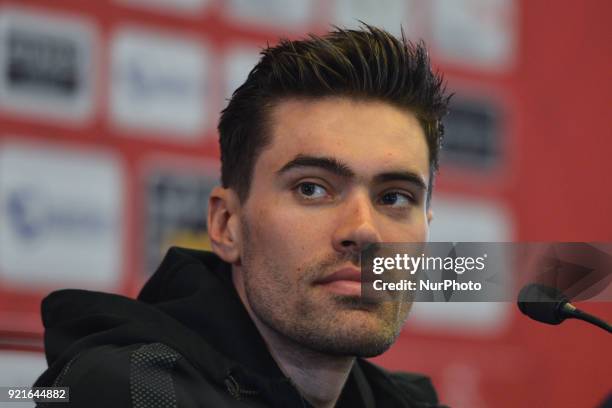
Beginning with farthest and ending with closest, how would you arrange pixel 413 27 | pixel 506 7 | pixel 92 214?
pixel 506 7
pixel 413 27
pixel 92 214

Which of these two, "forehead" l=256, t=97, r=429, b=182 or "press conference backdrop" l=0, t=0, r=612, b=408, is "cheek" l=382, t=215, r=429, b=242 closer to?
"forehead" l=256, t=97, r=429, b=182

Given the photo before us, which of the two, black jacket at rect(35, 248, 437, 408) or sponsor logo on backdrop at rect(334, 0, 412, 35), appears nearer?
black jacket at rect(35, 248, 437, 408)

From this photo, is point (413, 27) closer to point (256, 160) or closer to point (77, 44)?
point (77, 44)

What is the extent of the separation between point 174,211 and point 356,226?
1548 mm

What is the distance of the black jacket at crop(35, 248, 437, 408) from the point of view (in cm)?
136

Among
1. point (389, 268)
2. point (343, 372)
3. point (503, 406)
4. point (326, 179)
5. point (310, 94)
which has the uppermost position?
point (310, 94)

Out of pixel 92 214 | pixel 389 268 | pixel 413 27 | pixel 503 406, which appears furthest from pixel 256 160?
pixel 503 406

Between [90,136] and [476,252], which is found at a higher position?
[90,136]

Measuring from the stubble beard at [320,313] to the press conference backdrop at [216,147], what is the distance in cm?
81

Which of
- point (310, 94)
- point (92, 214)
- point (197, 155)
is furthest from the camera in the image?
point (197, 155)

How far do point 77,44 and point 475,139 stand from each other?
1387 millimetres

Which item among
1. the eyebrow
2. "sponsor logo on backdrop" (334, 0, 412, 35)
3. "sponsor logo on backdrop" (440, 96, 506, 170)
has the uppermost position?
"sponsor logo on backdrop" (334, 0, 412, 35)

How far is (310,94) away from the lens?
65.1 inches

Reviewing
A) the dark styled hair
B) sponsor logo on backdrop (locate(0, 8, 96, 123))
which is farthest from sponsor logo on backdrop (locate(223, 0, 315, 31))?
the dark styled hair
